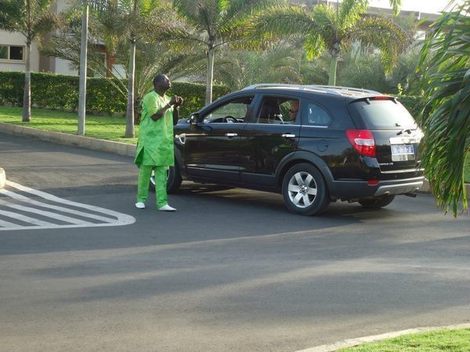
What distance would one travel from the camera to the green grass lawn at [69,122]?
73.2 ft

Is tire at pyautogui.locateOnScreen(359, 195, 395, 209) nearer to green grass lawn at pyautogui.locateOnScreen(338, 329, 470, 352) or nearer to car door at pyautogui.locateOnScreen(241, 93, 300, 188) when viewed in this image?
car door at pyautogui.locateOnScreen(241, 93, 300, 188)

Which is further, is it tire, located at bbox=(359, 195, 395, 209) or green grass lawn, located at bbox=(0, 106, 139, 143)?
green grass lawn, located at bbox=(0, 106, 139, 143)

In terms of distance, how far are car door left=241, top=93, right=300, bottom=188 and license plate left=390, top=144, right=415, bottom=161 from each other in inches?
50.9

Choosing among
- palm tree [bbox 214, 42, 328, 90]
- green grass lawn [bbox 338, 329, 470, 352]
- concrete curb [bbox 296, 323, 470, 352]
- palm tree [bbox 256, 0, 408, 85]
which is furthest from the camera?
palm tree [bbox 214, 42, 328, 90]

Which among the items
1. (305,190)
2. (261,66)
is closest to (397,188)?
(305,190)

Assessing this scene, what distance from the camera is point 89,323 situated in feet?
19.6

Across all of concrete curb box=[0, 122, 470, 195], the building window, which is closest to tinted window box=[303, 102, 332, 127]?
concrete curb box=[0, 122, 470, 195]

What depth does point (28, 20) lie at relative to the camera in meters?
25.9

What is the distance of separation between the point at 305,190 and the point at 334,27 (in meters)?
11.4

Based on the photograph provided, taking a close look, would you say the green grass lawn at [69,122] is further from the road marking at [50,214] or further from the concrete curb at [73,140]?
the road marking at [50,214]

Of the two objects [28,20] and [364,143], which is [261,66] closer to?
[28,20]

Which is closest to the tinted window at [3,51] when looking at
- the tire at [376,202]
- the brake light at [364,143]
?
the tire at [376,202]

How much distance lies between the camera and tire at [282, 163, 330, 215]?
35.7 feet

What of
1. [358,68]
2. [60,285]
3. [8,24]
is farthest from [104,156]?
[358,68]
